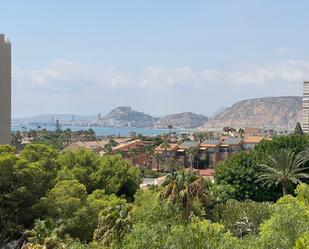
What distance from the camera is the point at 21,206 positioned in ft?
91.8

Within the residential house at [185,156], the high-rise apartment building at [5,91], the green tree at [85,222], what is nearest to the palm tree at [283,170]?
the green tree at [85,222]

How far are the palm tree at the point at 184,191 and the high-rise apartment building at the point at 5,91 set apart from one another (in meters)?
19.6

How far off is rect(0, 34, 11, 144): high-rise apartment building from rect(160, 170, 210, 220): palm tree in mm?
19606

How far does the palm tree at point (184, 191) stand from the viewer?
30.3 meters

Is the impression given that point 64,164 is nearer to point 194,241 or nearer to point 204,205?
point 204,205

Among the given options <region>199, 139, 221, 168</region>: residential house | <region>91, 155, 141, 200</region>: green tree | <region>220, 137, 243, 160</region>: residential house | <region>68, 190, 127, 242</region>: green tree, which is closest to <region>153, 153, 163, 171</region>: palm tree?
<region>199, 139, 221, 168</region>: residential house

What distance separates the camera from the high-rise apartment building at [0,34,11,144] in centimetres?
4616

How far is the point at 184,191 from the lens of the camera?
3050 cm

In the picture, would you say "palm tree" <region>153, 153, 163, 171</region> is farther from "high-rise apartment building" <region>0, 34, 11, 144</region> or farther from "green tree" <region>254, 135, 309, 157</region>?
"high-rise apartment building" <region>0, 34, 11, 144</region>

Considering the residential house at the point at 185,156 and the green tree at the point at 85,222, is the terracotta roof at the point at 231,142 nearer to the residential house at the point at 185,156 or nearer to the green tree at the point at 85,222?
the residential house at the point at 185,156

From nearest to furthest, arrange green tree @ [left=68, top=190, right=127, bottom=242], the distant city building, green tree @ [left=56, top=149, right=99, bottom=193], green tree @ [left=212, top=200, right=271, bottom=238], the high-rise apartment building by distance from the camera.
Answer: green tree @ [left=68, top=190, right=127, bottom=242] → green tree @ [left=212, top=200, right=271, bottom=238] → green tree @ [left=56, top=149, right=99, bottom=193] → the high-rise apartment building → the distant city building

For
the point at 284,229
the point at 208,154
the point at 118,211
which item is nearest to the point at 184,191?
the point at 118,211

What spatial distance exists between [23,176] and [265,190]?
82.3 ft

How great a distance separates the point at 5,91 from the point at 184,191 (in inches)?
867
